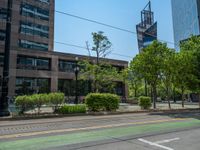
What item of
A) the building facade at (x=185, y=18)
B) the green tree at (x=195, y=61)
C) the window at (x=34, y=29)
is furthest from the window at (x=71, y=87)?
the building facade at (x=185, y=18)

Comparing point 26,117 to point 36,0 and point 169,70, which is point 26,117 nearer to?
point 169,70

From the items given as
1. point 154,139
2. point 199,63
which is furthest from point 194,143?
point 199,63

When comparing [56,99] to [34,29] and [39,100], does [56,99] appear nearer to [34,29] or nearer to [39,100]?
[39,100]

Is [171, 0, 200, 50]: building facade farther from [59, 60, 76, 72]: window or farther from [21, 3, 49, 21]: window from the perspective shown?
Answer: [21, 3, 49, 21]: window

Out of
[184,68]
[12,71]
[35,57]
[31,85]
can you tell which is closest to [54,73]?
[35,57]

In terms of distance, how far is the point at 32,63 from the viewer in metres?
46.7

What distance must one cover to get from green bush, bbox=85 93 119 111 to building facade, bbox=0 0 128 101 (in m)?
26.7

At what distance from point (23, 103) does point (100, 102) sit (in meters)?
6.92

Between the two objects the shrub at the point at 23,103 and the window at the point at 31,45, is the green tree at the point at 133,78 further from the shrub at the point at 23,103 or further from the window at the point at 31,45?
the window at the point at 31,45

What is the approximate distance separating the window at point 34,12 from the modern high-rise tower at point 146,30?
22.7 metres

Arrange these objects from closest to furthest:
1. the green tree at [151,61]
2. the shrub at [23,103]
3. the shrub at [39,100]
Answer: the shrub at [23,103] → the shrub at [39,100] → the green tree at [151,61]

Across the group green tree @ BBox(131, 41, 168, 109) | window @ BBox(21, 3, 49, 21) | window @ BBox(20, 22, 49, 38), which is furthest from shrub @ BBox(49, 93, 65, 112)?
window @ BBox(21, 3, 49, 21)

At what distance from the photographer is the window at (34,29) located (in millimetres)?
54344

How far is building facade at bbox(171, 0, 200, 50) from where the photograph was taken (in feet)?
257
